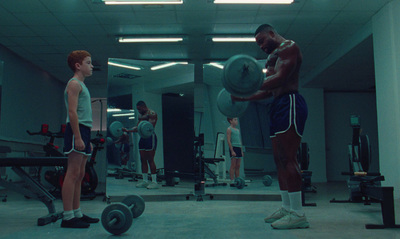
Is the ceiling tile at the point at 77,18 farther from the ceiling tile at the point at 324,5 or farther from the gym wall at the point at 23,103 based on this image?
the ceiling tile at the point at 324,5

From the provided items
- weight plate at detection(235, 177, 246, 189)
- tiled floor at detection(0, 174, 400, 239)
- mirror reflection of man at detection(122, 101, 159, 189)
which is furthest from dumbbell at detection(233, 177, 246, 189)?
tiled floor at detection(0, 174, 400, 239)

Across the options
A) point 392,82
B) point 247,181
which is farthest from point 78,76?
point 392,82

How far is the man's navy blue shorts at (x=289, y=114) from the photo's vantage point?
2.31 m

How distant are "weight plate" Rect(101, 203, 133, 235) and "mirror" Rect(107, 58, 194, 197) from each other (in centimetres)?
215

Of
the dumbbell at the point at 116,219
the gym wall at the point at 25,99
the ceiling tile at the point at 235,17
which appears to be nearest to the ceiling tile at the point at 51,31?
the gym wall at the point at 25,99

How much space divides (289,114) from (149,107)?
7.85ft

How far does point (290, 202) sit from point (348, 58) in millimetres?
5261

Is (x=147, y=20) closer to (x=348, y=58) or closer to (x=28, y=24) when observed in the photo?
(x=28, y=24)

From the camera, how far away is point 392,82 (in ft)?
15.7

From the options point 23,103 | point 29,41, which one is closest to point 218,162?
point 29,41

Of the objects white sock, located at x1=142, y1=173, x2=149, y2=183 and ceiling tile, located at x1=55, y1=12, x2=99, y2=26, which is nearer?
white sock, located at x1=142, y1=173, x2=149, y2=183

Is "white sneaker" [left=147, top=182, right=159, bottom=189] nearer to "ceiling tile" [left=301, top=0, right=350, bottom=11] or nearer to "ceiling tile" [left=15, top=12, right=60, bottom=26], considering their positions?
"ceiling tile" [left=15, top=12, right=60, bottom=26]

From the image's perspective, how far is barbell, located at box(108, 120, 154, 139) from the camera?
420cm

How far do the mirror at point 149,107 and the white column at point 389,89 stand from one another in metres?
2.66
